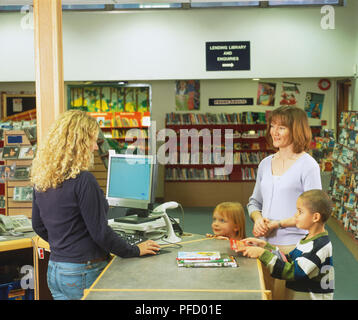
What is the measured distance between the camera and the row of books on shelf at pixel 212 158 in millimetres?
9047

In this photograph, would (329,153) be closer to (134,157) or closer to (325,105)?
(325,105)

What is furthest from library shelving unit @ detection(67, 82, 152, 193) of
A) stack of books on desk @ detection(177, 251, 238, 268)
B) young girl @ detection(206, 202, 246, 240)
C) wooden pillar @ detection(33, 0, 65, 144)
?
stack of books on desk @ detection(177, 251, 238, 268)

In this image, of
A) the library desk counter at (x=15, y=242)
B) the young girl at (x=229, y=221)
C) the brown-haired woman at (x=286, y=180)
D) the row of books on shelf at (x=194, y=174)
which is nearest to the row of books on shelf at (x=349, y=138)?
the row of books on shelf at (x=194, y=174)

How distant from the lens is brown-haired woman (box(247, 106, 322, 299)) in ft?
8.84

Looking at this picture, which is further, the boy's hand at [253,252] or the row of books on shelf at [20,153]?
the row of books on shelf at [20,153]

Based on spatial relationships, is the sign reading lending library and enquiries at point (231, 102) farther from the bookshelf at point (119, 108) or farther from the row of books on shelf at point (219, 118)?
the bookshelf at point (119, 108)

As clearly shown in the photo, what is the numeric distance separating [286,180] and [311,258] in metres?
0.53

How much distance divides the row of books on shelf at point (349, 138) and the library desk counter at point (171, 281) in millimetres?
4009

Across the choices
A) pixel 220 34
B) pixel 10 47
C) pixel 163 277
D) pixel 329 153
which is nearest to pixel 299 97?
pixel 329 153

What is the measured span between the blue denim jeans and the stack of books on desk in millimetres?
465

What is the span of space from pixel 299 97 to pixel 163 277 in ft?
24.7

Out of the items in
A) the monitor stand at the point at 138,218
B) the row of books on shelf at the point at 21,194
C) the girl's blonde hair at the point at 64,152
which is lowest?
the row of books on shelf at the point at 21,194

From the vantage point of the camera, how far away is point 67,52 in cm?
759

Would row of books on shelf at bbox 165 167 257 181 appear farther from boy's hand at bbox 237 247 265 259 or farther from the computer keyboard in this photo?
boy's hand at bbox 237 247 265 259
